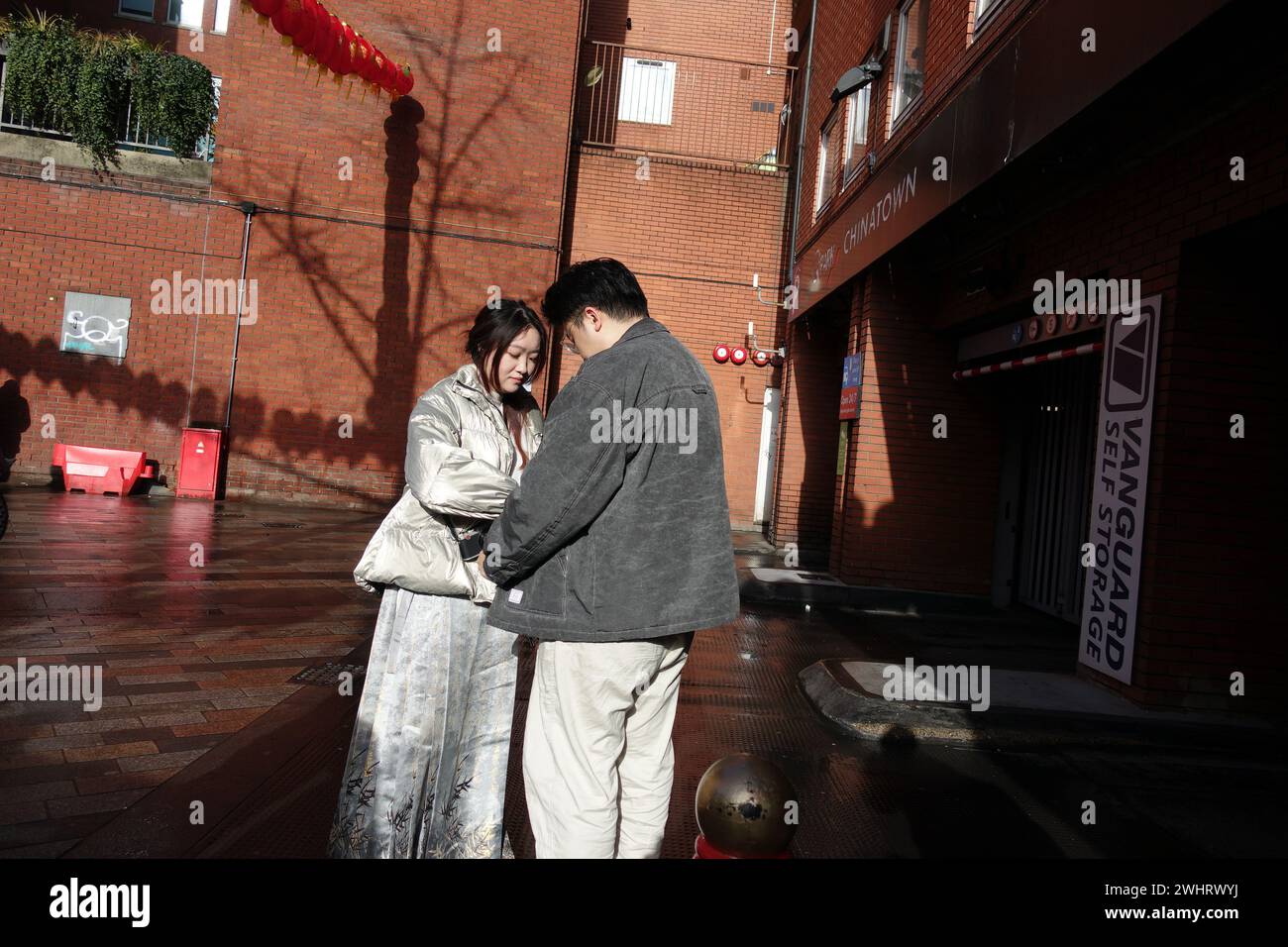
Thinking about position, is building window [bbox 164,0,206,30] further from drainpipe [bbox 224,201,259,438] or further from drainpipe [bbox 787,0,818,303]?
drainpipe [bbox 787,0,818,303]

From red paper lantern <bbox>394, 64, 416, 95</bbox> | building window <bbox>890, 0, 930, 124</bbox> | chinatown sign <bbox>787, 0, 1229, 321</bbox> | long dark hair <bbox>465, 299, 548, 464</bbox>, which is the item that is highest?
red paper lantern <bbox>394, 64, 416, 95</bbox>

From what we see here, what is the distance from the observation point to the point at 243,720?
4.32 m

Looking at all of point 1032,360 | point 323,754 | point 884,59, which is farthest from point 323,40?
point 323,754

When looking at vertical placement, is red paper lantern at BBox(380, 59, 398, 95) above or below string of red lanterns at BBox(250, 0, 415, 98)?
above

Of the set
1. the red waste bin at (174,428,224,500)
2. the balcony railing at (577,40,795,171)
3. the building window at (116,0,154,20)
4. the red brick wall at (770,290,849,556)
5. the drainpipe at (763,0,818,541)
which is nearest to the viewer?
the red brick wall at (770,290,849,556)

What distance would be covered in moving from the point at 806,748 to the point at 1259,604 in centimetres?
293

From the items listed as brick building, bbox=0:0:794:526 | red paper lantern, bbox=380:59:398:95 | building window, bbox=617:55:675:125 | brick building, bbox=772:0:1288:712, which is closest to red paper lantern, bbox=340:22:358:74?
red paper lantern, bbox=380:59:398:95

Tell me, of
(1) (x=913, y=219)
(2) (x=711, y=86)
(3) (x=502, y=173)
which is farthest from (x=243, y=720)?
(2) (x=711, y=86)

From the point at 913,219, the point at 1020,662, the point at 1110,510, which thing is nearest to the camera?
the point at 1110,510

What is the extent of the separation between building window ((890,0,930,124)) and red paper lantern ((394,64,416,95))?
711 centimetres

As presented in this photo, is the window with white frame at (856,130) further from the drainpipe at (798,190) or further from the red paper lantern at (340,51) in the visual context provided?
the red paper lantern at (340,51)

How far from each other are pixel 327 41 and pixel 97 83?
513 cm

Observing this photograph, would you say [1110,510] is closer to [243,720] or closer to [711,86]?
[243,720]

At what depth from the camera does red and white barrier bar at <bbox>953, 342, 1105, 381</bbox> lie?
6.28 metres
